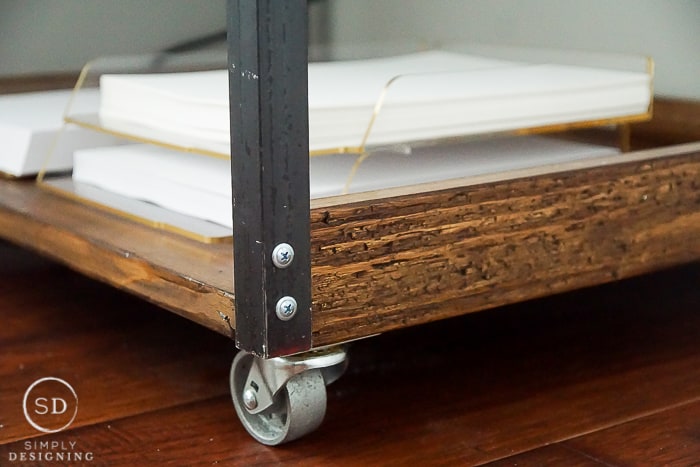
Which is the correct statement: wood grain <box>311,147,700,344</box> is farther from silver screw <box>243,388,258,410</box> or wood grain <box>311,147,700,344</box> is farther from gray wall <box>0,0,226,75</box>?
gray wall <box>0,0,226,75</box>

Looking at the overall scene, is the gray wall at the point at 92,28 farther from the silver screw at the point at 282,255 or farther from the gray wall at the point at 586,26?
the silver screw at the point at 282,255

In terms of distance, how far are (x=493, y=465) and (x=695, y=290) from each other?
0.53 m

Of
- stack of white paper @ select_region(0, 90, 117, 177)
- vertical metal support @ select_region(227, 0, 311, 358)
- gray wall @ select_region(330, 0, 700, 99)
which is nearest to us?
vertical metal support @ select_region(227, 0, 311, 358)

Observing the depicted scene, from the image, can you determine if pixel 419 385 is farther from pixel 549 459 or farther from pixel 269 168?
pixel 269 168

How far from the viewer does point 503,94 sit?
83 centimetres

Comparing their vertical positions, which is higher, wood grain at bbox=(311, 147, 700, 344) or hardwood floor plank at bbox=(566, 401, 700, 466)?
wood grain at bbox=(311, 147, 700, 344)

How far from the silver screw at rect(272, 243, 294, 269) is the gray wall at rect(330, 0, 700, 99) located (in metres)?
0.62

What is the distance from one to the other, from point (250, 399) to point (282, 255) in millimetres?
151

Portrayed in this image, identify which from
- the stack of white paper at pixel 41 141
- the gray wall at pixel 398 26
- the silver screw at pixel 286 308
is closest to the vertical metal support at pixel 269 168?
the silver screw at pixel 286 308

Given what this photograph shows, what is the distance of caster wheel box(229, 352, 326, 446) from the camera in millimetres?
699

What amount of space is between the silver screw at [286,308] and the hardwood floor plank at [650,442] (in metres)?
0.24

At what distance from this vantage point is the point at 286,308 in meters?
0.62

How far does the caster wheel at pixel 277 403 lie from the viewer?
→ 70 cm

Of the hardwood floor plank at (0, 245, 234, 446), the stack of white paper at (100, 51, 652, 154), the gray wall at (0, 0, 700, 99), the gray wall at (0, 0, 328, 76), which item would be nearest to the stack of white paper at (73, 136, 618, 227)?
the stack of white paper at (100, 51, 652, 154)
